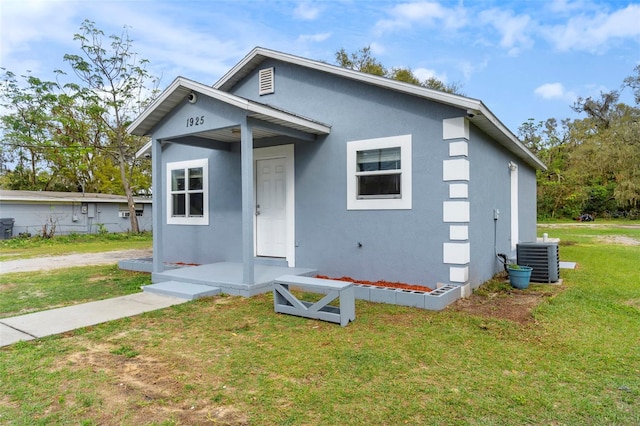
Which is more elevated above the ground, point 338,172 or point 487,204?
point 338,172

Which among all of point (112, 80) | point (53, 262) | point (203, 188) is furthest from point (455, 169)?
point (112, 80)

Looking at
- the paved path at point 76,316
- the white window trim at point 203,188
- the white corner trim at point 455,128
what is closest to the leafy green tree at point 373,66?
the white window trim at point 203,188

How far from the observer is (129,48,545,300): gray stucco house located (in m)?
5.59

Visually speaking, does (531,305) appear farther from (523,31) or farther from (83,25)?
(83,25)

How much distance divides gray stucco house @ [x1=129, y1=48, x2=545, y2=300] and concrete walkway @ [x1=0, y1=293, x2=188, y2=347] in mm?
1151

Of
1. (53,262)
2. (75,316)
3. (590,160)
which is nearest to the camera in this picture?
(75,316)

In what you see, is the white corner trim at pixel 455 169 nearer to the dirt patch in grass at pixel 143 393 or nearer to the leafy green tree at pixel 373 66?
the dirt patch in grass at pixel 143 393

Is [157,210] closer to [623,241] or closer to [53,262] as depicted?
[53,262]

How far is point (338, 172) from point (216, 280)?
2.66 metres

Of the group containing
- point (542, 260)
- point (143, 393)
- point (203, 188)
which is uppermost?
point (203, 188)

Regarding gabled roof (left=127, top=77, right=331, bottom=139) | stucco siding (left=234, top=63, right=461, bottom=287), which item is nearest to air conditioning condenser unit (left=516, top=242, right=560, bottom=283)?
stucco siding (left=234, top=63, right=461, bottom=287)

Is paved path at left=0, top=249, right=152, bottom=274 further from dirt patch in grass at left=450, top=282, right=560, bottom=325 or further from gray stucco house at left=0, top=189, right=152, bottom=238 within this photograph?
dirt patch in grass at left=450, top=282, right=560, bottom=325

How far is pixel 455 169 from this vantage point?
548 centimetres

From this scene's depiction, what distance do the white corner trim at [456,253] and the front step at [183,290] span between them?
3.45 m
